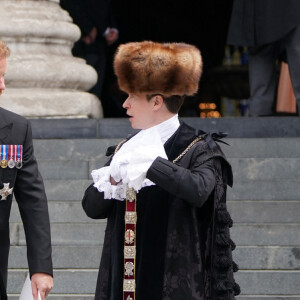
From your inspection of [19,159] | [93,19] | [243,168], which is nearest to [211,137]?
[19,159]

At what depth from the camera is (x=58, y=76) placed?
10.0 metres

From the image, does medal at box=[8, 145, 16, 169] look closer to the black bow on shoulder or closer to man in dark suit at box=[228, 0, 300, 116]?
the black bow on shoulder

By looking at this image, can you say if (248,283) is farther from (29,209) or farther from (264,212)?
(29,209)

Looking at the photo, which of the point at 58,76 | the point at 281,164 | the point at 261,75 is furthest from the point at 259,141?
the point at 58,76

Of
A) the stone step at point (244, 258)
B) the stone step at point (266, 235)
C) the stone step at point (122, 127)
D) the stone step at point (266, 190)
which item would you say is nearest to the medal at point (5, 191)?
the stone step at point (244, 258)

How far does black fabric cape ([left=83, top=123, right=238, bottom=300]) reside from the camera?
4484mm

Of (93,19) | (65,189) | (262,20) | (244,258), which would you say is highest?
(262,20)

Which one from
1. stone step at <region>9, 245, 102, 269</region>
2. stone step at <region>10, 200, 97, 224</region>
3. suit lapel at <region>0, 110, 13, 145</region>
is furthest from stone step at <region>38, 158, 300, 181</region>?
suit lapel at <region>0, 110, 13, 145</region>

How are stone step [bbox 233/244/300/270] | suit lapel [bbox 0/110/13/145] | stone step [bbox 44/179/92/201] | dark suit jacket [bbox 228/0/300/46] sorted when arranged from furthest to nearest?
dark suit jacket [bbox 228/0/300/46]
stone step [bbox 44/179/92/201]
stone step [bbox 233/244/300/270]
suit lapel [bbox 0/110/13/145]

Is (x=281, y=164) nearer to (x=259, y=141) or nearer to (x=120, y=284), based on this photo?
(x=259, y=141)

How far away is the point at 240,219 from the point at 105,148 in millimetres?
1500

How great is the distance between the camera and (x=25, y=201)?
4.68 meters

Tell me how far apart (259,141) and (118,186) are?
4.29 m

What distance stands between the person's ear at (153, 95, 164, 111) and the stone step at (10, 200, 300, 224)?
10.1ft
